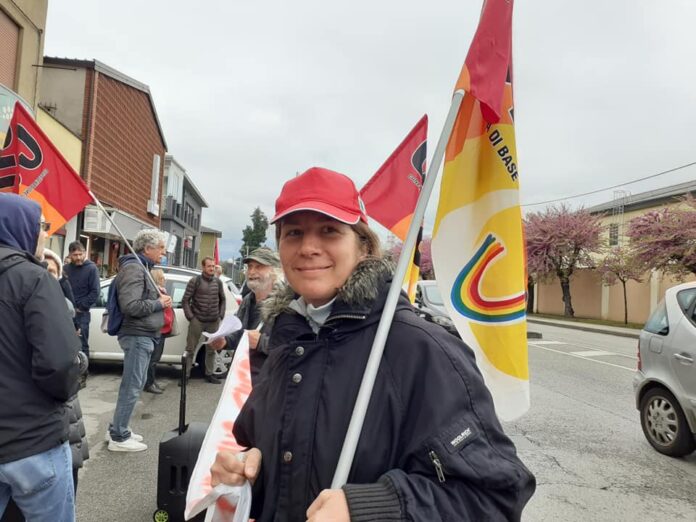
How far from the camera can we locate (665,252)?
948 inches

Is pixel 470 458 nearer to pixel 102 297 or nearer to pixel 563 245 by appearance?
pixel 102 297

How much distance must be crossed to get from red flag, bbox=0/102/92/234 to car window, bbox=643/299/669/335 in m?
5.67

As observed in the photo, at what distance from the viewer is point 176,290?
29.4ft

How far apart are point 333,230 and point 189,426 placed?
8.19ft

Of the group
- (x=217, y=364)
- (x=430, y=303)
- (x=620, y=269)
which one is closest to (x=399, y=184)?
(x=217, y=364)

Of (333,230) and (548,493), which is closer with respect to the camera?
(333,230)

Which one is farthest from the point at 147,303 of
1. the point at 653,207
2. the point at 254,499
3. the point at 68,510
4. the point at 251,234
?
the point at 251,234

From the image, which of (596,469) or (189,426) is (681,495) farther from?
(189,426)

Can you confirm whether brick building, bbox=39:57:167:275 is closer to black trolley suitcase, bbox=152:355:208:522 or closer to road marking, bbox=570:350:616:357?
black trolley suitcase, bbox=152:355:208:522

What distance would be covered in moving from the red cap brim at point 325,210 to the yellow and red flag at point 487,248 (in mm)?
917

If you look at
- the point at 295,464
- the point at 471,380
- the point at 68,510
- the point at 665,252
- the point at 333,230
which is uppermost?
the point at 665,252

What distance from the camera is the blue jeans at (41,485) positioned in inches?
83.5

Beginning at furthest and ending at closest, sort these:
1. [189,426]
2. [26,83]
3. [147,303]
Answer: [26,83] < [147,303] < [189,426]

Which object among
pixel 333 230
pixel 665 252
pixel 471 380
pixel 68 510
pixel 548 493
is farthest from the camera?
pixel 665 252
